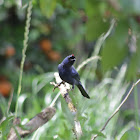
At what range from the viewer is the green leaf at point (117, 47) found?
39 cm

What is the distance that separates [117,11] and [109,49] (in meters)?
0.05

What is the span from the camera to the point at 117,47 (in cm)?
39

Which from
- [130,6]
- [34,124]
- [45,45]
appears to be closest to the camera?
[130,6]

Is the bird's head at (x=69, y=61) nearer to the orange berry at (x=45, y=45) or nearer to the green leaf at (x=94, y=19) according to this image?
the green leaf at (x=94, y=19)

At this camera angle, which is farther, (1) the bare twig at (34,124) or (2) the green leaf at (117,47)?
(1) the bare twig at (34,124)

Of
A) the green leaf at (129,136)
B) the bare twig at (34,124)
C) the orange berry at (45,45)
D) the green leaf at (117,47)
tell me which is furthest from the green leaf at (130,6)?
the orange berry at (45,45)

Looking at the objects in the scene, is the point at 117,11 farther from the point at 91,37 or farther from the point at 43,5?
the point at 43,5

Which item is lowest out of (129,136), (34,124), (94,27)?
(129,136)

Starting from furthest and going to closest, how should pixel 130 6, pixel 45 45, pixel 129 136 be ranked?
pixel 45 45 < pixel 129 136 < pixel 130 6

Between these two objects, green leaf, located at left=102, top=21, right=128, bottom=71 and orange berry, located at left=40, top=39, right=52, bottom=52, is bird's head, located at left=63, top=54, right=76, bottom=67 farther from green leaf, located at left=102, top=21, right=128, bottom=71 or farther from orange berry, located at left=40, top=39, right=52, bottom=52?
orange berry, located at left=40, top=39, right=52, bottom=52

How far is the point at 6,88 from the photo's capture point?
3285 millimetres

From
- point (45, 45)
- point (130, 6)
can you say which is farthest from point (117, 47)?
point (45, 45)

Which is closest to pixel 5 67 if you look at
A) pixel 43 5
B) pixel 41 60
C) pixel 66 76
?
pixel 41 60

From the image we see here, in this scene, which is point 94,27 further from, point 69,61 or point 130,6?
point 69,61
